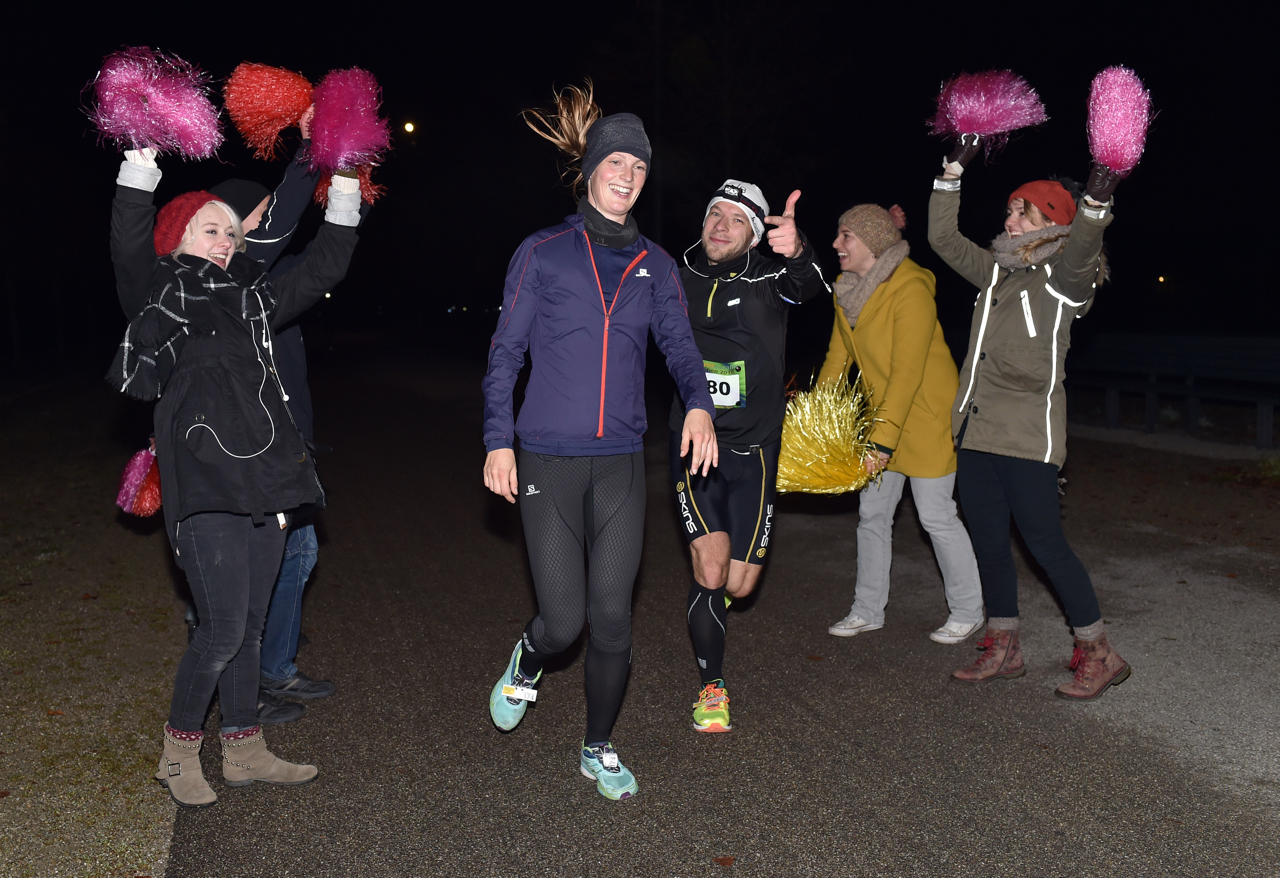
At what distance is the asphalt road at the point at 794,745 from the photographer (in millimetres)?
3541

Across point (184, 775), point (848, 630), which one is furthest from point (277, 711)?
point (848, 630)

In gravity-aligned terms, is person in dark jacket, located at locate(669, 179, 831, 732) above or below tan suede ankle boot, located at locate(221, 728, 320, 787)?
above

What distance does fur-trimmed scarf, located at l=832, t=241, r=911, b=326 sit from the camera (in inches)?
214

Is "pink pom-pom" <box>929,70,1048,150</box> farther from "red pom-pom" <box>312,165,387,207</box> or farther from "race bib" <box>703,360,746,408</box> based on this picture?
"red pom-pom" <box>312,165,387,207</box>

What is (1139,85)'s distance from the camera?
423 centimetres

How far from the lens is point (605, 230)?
3955mm

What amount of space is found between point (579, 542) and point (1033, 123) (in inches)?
116

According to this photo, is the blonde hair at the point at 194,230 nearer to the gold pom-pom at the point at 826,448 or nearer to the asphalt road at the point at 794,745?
the asphalt road at the point at 794,745

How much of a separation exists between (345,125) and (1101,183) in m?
2.98

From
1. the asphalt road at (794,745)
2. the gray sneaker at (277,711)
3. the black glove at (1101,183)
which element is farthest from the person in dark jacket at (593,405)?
the black glove at (1101,183)

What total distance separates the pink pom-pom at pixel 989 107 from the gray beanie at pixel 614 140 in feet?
5.46

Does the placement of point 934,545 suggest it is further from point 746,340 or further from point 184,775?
point 184,775

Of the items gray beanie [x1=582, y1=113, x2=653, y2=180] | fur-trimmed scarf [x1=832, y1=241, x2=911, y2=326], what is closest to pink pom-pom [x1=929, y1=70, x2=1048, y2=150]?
fur-trimmed scarf [x1=832, y1=241, x2=911, y2=326]

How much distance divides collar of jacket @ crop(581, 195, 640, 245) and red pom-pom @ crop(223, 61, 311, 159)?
1435 millimetres
